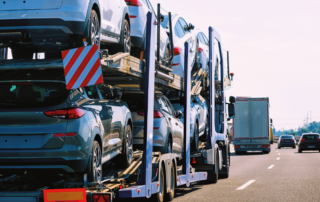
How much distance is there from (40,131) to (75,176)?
81 cm

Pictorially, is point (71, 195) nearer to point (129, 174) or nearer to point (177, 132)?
point (129, 174)

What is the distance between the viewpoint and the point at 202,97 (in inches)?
545

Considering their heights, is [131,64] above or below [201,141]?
above

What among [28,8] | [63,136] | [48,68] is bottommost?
[63,136]

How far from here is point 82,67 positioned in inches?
225

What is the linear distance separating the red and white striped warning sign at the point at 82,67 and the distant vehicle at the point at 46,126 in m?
0.26

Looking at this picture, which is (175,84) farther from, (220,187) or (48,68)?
(48,68)

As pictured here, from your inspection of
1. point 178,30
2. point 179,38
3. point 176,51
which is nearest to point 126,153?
point 176,51

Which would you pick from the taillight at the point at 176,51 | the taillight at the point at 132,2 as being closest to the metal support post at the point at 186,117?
the taillight at the point at 176,51

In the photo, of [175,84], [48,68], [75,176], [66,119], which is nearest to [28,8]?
[48,68]

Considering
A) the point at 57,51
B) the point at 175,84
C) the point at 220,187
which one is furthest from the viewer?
the point at 220,187

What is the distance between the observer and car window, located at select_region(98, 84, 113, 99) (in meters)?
7.30

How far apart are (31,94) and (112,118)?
5.15 feet

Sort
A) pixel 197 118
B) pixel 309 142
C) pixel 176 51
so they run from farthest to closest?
pixel 309 142
pixel 197 118
pixel 176 51
